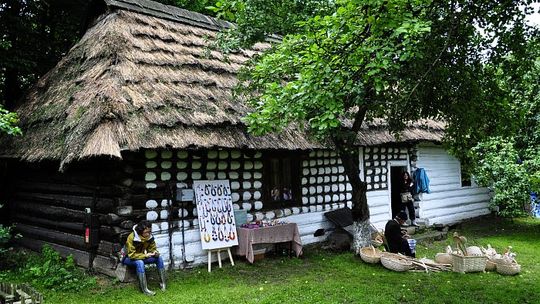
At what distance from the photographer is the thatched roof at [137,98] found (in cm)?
698

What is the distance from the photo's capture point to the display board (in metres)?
7.96

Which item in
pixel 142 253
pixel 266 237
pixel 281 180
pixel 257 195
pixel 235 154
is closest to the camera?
pixel 142 253

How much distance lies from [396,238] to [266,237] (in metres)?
2.30

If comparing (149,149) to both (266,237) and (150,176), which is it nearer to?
(150,176)

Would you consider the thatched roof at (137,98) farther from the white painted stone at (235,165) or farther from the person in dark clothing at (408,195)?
the person in dark clothing at (408,195)

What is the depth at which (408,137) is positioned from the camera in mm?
11406

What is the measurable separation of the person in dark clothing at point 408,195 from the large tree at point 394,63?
4.20 m

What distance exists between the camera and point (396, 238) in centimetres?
823

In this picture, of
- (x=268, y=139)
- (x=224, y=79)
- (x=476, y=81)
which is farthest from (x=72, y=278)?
(x=476, y=81)

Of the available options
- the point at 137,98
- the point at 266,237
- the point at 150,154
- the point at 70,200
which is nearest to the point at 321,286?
the point at 266,237

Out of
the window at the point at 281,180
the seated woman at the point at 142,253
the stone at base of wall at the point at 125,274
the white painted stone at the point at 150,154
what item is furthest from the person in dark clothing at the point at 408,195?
the stone at base of wall at the point at 125,274

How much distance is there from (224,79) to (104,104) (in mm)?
2840

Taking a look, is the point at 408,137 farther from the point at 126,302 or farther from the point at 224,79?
the point at 126,302

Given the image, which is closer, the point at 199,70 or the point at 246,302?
the point at 246,302
